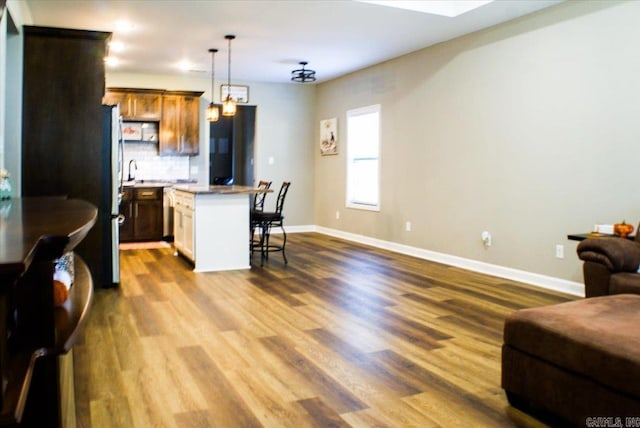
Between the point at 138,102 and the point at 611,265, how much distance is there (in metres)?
6.93

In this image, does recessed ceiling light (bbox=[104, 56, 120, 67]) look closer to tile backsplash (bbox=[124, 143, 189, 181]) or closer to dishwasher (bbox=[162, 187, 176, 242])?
tile backsplash (bbox=[124, 143, 189, 181])

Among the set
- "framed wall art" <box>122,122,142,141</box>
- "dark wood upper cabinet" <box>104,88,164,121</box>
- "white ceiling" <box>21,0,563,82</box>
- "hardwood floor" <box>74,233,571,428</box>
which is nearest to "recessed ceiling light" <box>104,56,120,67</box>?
"white ceiling" <box>21,0,563,82</box>

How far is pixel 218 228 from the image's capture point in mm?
5734

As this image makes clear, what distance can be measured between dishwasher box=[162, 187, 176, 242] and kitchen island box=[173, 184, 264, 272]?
2019mm

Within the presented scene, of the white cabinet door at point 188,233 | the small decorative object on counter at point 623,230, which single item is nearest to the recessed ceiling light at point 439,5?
the small decorative object on counter at point 623,230

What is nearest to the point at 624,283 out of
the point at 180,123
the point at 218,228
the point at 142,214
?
the point at 218,228

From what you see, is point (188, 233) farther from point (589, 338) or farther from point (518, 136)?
point (589, 338)

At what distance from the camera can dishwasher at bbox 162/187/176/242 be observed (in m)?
7.85

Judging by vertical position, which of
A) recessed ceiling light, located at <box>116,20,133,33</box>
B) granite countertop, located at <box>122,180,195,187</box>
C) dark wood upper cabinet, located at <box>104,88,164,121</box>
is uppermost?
recessed ceiling light, located at <box>116,20,133,33</box>

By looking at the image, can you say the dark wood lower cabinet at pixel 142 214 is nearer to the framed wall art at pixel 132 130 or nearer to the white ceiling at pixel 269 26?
the framed wall art at pixel 132 130

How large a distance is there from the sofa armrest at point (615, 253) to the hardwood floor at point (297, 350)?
84 cm

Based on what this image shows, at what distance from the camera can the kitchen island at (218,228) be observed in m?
5.66

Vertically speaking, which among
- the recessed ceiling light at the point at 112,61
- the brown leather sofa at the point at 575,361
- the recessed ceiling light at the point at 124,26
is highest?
the recessed ceiling light at the point at 112,61

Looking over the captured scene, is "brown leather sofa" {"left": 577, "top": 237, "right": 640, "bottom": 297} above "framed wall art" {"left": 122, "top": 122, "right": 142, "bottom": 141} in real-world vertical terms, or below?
below
